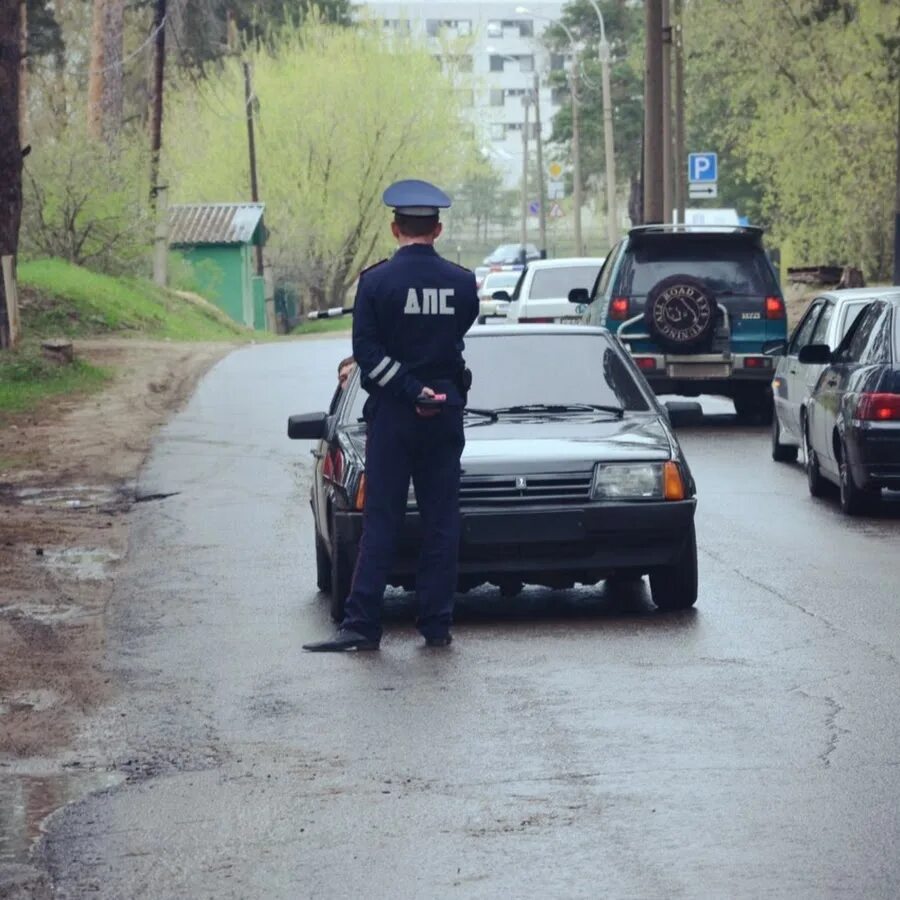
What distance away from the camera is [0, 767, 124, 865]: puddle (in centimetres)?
643

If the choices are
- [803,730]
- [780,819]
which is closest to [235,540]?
[803,730]

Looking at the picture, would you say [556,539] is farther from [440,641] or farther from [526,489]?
[440,641]

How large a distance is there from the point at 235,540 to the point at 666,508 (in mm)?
4747

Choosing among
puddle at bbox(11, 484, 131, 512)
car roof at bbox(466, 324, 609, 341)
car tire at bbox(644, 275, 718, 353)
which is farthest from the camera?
car tire at bbox(644, 275, 718, 353)

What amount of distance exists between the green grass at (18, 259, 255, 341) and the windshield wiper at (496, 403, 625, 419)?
26.0m

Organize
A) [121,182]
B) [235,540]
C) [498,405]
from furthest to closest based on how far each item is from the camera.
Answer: [121,182], [235,540], [498,405]

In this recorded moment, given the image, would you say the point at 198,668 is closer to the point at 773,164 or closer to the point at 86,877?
the point at 86,877

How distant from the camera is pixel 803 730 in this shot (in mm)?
7777

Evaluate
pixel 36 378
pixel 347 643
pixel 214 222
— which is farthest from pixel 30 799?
pixel 214 222

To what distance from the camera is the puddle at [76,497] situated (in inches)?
657

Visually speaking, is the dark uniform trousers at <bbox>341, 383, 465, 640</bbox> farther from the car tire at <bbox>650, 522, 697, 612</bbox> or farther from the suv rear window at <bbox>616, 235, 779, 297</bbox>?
the suv rear window at <bbox>616, 235, 779, 297</bbox>

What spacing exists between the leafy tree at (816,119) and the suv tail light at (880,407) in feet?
88.7

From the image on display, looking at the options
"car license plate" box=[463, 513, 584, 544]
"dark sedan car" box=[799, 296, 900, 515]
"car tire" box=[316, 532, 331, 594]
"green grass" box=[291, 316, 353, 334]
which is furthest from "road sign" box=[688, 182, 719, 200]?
"car license plate" box=[463, 513, 584, 544]

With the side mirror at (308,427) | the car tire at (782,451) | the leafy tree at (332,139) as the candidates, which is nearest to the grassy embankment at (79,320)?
the car tire at (782,451)
